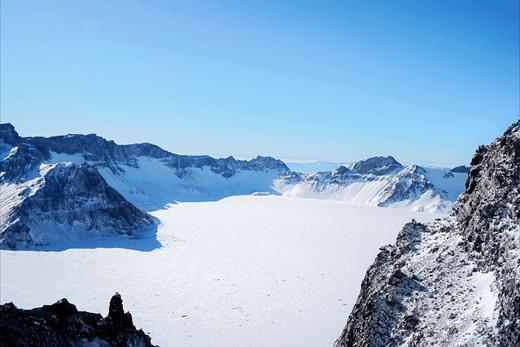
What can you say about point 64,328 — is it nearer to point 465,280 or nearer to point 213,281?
point 465,280

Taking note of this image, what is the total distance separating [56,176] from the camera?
134 metres

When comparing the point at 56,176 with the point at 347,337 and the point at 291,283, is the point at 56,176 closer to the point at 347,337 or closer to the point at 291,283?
the point at 291,283

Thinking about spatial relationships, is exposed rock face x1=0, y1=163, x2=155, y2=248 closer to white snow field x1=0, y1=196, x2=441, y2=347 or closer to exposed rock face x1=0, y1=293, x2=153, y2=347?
white snow field x1=0, y1=196, x2=441, y2=347

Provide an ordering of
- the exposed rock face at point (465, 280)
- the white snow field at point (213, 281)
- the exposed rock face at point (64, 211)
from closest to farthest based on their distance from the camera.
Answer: the exposed rock face at point (465, 280), the white snow field at point (213, 281), the exposed rock face at point (64, 211)

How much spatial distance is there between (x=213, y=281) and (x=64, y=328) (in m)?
57.4

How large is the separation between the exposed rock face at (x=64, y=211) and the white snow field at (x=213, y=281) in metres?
8.17

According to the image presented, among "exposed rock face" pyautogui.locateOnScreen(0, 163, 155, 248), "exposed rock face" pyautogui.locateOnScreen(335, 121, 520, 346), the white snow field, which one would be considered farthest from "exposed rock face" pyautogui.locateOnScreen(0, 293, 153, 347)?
"exposed rock face" pyautogui.locateOnScreen(0, 163, 155, 248)

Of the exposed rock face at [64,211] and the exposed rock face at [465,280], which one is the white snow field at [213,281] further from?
the exposed rock face at [465,280]

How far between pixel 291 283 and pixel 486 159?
2076 inches

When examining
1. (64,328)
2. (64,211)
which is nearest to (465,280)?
(64,328)

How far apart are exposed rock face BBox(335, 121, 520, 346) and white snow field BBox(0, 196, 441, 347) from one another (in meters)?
24.6

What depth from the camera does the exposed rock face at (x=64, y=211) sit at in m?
110

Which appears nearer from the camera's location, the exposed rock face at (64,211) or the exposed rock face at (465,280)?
the exposed rock face at (465,280)

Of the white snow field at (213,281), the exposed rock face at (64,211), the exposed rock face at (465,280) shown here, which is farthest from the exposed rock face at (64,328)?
the exposed rock face at (64,211)
